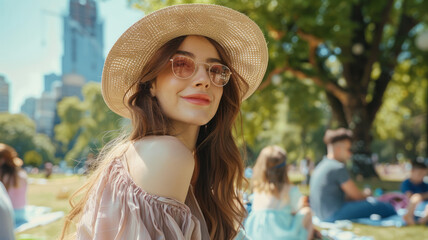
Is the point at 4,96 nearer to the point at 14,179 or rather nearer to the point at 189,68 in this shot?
the point at 14,179

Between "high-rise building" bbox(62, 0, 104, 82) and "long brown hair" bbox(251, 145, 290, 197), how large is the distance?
50.3m

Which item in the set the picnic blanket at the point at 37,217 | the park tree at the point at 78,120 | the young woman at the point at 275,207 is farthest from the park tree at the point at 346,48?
the park tree at the point at 78,120

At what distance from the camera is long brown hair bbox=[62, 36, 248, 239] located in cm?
159

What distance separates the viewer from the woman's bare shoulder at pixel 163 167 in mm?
1312

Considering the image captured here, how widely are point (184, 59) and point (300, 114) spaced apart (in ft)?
67.7

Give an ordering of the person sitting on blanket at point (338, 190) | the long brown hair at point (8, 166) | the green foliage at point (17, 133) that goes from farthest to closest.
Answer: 1. the green foliage at point (17, 133)
2. the person sitting on blanket at point (338, 190)
3. the long brown hair at point (8, 166)

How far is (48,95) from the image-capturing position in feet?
138

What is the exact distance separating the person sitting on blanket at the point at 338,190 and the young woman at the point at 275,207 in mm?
1722

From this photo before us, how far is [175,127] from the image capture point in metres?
1.68

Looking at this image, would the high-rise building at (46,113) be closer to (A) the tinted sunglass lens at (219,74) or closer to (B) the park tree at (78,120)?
(B) the park tree at (78,120)

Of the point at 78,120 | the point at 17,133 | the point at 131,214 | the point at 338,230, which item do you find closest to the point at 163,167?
the point at 131,214

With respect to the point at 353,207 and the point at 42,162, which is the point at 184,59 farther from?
the point at 42,162

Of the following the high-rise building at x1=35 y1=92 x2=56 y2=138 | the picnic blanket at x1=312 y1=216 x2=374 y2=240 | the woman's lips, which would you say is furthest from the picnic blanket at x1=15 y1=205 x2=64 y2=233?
the high-rise building at x1=35 y1=92 x2=56 y2=138

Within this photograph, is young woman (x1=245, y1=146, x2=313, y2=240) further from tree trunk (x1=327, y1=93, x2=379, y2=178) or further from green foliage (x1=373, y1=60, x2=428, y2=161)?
green foliage (x1=373, y1=60, x2=428, y2=161)
